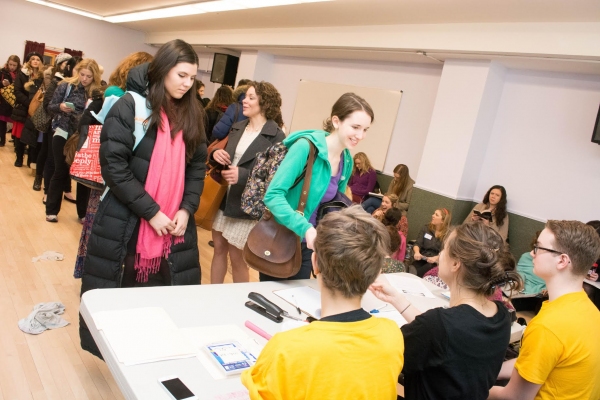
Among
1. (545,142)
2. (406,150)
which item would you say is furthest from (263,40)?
(545,142)

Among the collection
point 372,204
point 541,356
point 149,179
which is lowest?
point 372,204

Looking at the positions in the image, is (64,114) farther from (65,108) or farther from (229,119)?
(229,119)

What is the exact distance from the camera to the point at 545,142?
18.0 ft

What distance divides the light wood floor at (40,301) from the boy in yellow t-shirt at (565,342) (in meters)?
1.74

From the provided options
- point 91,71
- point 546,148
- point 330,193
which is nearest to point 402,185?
point 546,148

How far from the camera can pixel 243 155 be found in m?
2.83

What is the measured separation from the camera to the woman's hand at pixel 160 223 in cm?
200

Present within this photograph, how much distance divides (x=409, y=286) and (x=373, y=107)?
205 inches

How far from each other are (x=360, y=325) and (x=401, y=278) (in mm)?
1495

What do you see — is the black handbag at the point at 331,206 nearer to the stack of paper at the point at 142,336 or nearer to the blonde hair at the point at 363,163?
the stack of paper at the point at 142,336

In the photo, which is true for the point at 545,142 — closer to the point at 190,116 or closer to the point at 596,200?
the point at 596,200

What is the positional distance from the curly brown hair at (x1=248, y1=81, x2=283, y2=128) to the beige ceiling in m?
2.80

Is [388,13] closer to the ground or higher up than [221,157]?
higher up

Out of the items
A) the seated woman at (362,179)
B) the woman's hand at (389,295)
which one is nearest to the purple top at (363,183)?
the seated woman at (362,179)
